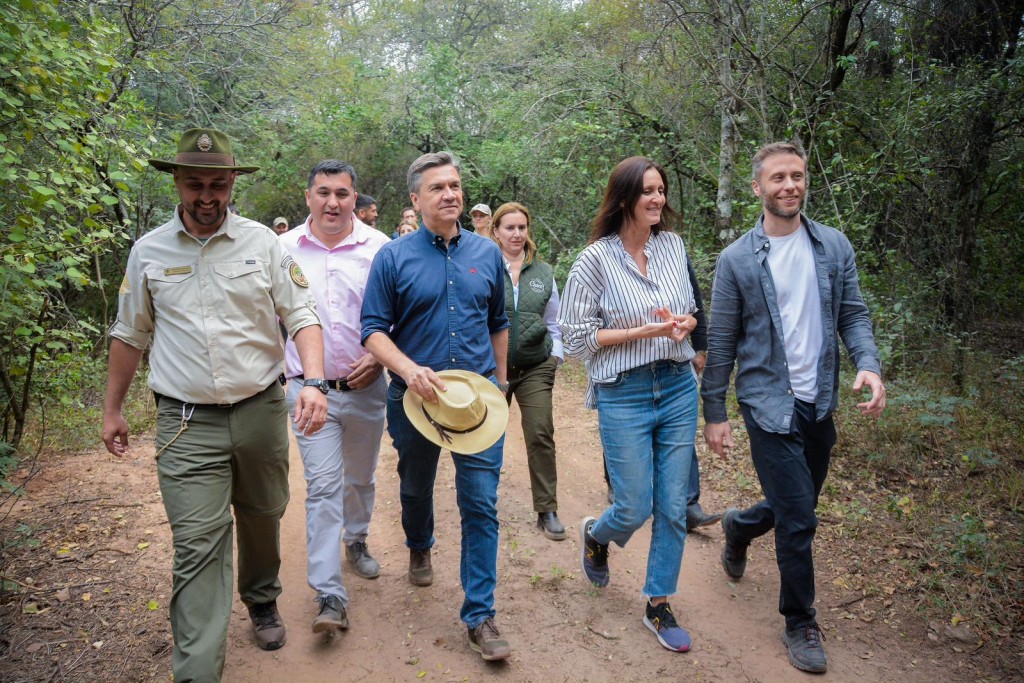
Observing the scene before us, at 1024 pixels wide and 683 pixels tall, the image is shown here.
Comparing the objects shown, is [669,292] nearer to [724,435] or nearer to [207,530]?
[724,435]

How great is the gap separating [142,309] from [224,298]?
0.38 m

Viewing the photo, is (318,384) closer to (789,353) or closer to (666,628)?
(666,628)

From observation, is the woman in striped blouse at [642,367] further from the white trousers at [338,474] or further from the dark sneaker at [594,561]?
the white trousers at [338,474]

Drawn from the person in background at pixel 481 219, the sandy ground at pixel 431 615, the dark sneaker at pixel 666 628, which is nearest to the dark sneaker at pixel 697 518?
the sandy ground at pixel 431 615

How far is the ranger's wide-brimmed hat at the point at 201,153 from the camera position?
A: 3391 millimetres

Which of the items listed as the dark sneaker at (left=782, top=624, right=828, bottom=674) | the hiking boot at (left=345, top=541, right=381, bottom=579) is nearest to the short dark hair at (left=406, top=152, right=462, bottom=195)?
the hiking boot at (left=345, top=541, right=381, bottom=579)

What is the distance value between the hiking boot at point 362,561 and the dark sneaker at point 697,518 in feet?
7.42

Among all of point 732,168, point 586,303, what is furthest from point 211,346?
point 732,168

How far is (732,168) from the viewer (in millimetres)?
8852

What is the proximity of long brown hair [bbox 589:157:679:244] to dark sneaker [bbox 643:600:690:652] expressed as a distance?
2.05m

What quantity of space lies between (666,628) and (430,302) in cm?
215

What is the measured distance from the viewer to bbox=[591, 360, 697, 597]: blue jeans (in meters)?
4.00

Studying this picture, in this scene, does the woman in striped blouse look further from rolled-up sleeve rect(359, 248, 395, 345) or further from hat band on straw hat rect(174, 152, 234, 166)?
hat band on straw hat rect(174, 152, 234, 166)

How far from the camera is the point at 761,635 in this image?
417cm
